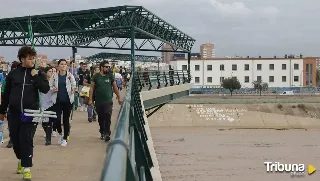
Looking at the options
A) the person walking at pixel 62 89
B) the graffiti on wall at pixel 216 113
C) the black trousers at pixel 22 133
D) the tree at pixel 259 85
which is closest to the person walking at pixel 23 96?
the black trousers at pixel 22 133

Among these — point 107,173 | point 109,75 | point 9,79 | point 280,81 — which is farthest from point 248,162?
point 280,81

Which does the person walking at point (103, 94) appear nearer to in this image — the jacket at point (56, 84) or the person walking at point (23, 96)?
the jacket at point (56, 84)

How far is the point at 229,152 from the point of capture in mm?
36750

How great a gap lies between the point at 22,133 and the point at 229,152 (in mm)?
31536

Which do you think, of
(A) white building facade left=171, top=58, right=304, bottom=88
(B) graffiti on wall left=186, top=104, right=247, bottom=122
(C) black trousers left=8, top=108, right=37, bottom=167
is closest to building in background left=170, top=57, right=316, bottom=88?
(A) white building facade left=171, top=58, right=304, bottom=88

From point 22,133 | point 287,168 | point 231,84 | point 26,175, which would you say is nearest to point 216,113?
point 231,84

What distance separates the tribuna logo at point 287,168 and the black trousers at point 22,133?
76.2 ft

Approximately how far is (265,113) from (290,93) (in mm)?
24638

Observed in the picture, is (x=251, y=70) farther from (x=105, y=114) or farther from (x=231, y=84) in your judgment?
(x=105, y=114)

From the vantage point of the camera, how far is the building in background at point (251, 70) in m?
91.0

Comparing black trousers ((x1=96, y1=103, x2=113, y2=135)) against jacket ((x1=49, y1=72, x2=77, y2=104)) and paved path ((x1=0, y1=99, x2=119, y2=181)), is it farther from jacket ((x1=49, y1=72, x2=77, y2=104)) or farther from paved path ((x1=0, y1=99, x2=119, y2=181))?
jacket ((x1=49, y1=72, x2=77, y2=104))

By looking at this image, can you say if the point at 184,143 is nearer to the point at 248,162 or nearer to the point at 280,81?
the point at 248,162

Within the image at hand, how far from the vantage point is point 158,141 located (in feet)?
Answer: 139

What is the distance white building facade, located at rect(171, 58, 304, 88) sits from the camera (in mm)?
91000
